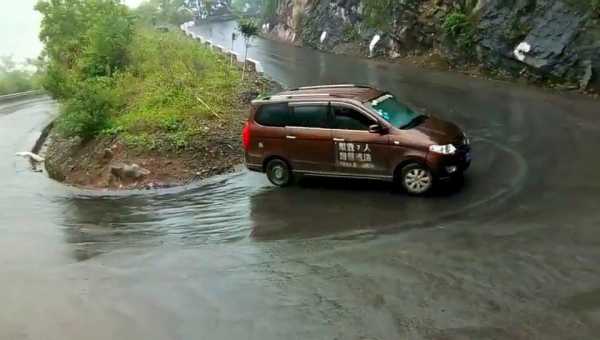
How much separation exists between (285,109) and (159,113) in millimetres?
7340

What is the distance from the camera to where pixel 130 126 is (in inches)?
714

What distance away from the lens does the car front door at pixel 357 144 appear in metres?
11.4

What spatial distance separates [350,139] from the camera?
11.7 metres

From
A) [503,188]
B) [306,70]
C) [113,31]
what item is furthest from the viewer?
Answer: [306,70]

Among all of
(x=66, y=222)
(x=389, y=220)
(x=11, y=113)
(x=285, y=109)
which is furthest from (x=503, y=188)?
(x=11, y=113)

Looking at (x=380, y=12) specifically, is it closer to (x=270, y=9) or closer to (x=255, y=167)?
(x=255, y=167)

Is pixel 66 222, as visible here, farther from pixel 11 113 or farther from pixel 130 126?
pixel 11 113

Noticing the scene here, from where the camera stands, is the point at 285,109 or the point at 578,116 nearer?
the point at 285,109

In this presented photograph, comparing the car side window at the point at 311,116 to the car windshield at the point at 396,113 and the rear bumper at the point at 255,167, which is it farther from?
the rear bumper at the point at 255,167

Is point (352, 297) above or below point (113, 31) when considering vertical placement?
below

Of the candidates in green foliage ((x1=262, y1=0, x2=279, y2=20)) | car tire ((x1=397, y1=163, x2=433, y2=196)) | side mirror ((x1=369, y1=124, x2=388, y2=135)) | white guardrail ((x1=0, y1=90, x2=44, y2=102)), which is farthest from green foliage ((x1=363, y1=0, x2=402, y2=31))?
white guardrail ((x1=0, y1=90, x2=44, y2=102))

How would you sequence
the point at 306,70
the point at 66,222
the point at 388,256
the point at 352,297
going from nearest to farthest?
the point at 352,297 < the point at 388,256 < the point at 66,222 < the point at 306,70

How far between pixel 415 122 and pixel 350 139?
1.28 meters

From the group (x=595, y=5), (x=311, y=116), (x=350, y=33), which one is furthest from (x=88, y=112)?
(x=350, y=33)
